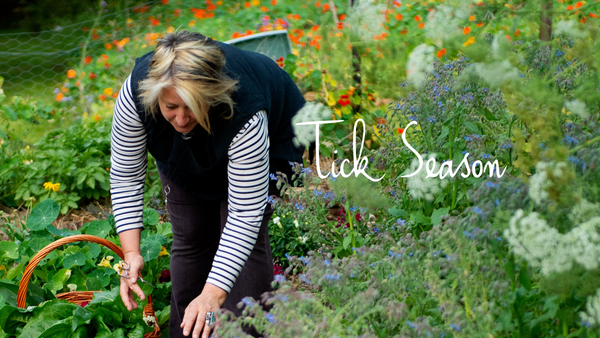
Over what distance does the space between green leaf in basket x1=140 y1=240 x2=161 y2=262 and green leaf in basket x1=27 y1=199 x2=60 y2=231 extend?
462 mm

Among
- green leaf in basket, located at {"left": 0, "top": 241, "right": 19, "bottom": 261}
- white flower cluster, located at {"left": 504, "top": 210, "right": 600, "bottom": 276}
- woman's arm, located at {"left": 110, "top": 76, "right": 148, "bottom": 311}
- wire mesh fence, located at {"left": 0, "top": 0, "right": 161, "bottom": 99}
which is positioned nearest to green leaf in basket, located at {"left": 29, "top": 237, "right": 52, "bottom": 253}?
green leaf in basket, located at {"left": 0, "top": 241, "right": 19, "bottom": 261}

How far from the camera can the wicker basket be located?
161 centimetres

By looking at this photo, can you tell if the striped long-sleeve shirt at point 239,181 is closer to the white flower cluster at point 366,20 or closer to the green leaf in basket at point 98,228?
the white flower cluster at point 366,20

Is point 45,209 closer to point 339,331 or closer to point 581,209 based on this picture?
point 339,331

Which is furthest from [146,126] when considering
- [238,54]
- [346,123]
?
[346,123]

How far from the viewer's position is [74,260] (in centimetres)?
202

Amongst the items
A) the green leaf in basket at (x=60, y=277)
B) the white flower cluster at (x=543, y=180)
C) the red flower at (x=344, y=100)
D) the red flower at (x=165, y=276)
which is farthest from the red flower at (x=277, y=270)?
the white flower cluster at (x=543, y=180)

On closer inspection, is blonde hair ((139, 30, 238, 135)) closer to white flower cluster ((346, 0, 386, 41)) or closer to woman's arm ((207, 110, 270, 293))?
woman's arm ((207, 110, 270, 293))

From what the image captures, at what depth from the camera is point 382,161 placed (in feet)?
5.98

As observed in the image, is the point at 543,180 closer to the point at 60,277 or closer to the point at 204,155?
the point at 204,155

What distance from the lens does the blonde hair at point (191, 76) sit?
1.33m

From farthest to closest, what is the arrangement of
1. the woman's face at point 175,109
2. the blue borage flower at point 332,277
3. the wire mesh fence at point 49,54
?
the wire mesh fence at point 49,54, the woman's face at point 175,109, the blue borage flower at point 332,277

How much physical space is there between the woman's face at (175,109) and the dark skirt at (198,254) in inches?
18.6

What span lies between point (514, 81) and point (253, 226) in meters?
0.80
